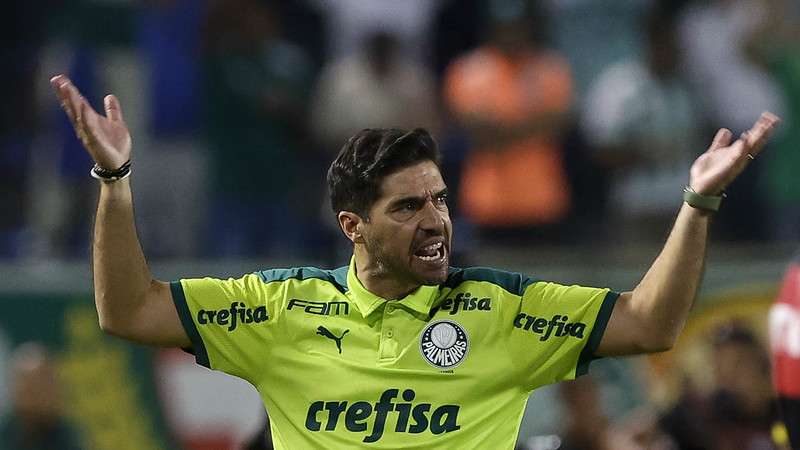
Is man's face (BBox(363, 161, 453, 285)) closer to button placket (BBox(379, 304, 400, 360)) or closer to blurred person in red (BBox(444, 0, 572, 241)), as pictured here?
button placket (BBox(379, 304, 400, 360))

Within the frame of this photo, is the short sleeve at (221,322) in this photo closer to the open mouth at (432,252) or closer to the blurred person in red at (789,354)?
the open mouth at (432,252)

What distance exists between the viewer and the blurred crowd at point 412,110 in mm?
10609

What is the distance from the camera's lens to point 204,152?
1080 centimetres

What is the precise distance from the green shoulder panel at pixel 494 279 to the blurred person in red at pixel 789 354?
1.41 meters

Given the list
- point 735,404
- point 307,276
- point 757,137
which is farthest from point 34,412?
point 757,137

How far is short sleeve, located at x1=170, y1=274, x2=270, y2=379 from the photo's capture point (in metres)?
5.34

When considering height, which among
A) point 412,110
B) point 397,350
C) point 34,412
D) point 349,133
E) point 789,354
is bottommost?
point 34,412

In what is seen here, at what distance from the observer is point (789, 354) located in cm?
639

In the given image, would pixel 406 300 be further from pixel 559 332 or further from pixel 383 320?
pixel 559 332

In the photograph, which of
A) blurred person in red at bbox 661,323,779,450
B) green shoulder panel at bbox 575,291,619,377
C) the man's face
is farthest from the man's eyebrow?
blurred person in red at bbox 661,323,779,450

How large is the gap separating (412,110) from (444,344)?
5669 millimetres

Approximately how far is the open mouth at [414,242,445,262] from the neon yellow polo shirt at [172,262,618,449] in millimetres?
197

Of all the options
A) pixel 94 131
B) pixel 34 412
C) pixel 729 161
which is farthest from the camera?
pixel 34 412

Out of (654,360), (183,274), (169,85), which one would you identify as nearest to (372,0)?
(169,85)
